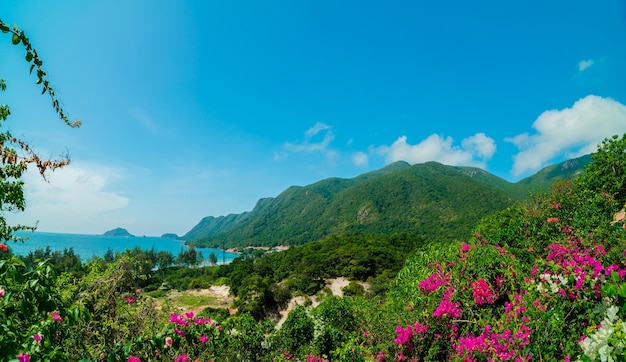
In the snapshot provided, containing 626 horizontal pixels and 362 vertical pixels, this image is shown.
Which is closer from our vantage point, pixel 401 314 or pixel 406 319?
→ pixel 406 319

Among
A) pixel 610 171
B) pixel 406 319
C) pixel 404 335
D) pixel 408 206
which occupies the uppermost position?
pixel 408 206

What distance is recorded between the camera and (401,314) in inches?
254

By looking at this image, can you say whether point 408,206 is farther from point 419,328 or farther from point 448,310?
point 419,328

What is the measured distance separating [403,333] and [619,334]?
15.5ft

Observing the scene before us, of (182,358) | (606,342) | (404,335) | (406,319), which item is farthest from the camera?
(406,319)

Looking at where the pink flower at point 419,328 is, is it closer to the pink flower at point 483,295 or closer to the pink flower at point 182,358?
the pink flower at point 483,295

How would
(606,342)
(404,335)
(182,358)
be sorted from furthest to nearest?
(404,335)
(182,358)
(606,342)

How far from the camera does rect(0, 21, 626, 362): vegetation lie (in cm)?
187

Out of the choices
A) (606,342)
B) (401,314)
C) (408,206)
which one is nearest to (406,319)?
(401,314)

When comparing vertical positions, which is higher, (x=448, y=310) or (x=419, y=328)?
(x=448, y=310)

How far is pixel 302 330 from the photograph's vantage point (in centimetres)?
852

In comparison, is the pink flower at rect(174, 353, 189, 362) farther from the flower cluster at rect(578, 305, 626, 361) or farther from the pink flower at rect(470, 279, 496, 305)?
the pink flower at rect(470, 279, 496, 305)

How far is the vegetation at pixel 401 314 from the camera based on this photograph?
73.7 inches

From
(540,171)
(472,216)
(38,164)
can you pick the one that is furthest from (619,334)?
(540,171)
